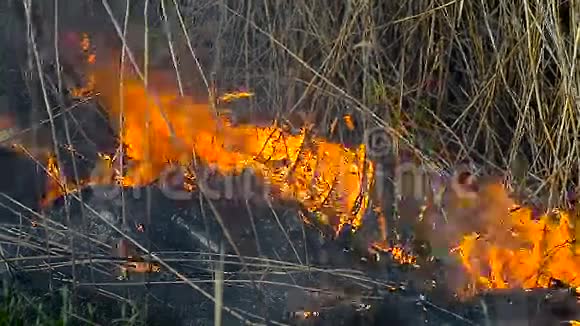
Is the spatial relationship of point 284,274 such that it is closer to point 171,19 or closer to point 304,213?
point 304,213

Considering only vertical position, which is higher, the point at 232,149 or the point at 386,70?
the point at 386,70

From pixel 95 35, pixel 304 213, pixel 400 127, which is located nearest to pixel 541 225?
pixel 400 127

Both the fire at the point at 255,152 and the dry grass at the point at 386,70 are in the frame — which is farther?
the fire at the point at 255,152

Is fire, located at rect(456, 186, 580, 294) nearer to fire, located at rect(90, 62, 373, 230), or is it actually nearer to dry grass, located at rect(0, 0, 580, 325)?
dry grass, located at rect(0, 0, 580, 325)

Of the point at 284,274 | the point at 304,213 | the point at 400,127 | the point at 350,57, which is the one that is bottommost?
the point at 284,274

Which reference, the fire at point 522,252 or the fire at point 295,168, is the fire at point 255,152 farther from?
the fire at point 522,252

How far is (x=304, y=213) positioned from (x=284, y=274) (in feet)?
0.52

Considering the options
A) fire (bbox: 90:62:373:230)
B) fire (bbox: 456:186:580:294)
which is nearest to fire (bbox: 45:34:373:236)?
fire (bbox: 90:62:373:230)

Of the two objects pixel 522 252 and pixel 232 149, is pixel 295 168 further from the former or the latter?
pixel 522 252

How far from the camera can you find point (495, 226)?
2.07 meters

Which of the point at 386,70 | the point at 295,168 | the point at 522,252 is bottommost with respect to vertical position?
the point at 522,252

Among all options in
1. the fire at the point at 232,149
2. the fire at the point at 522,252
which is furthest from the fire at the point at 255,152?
the fire at the point at 522,252

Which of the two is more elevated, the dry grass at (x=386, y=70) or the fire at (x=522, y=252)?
the dry grass at (x=386, y=70)

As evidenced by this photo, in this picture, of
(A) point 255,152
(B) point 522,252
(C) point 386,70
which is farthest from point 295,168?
(B) point 522,252
